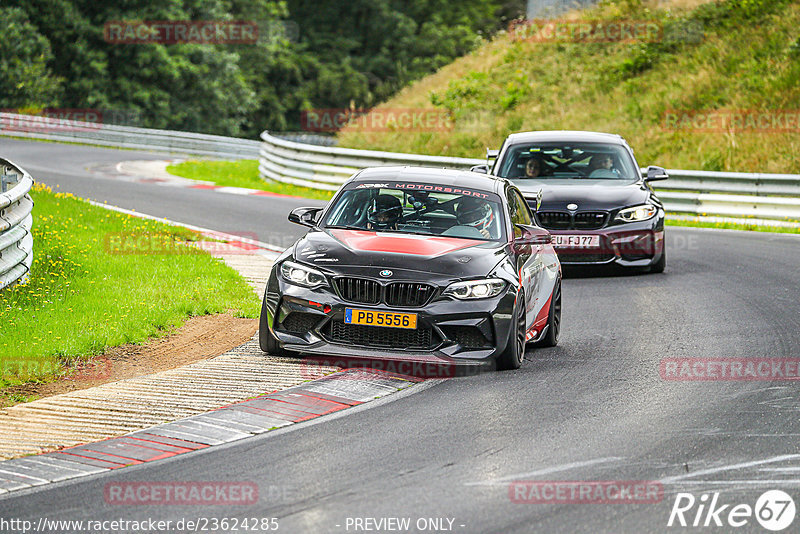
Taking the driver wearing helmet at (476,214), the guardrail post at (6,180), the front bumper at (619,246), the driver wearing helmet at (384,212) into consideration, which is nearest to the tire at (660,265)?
the front bumper at (619,246)

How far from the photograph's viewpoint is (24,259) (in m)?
11.5

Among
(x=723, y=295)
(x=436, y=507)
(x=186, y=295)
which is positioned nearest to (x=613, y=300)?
(x=723, y=295)

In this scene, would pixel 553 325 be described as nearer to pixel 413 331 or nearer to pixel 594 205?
pixel 413 331

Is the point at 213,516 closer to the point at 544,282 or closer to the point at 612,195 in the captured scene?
the point at 544,282

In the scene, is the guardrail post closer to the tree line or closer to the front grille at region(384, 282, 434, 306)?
the front grille at region(384, 282, 434, 306)

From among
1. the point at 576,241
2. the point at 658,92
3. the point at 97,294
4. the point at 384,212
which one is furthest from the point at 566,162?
the point at 658,92

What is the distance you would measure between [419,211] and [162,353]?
99.2 inches

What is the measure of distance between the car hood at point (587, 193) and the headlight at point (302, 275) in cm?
579

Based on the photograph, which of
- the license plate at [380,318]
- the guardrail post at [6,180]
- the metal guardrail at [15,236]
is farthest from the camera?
the guardrail post at [6,180]

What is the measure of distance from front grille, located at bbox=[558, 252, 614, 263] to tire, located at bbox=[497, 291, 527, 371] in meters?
5.39

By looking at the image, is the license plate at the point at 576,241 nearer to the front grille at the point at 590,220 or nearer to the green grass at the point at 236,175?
the front grille at the point at 590,220

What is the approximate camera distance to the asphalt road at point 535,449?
18.8ft

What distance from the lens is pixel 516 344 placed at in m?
9.13

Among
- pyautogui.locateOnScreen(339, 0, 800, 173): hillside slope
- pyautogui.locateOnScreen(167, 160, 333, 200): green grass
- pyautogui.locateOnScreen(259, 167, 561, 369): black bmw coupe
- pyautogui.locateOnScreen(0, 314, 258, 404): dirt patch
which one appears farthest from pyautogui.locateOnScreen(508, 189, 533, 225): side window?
pyautogui.locateOnScreen(339, 0, 800, 173): hillside slope
